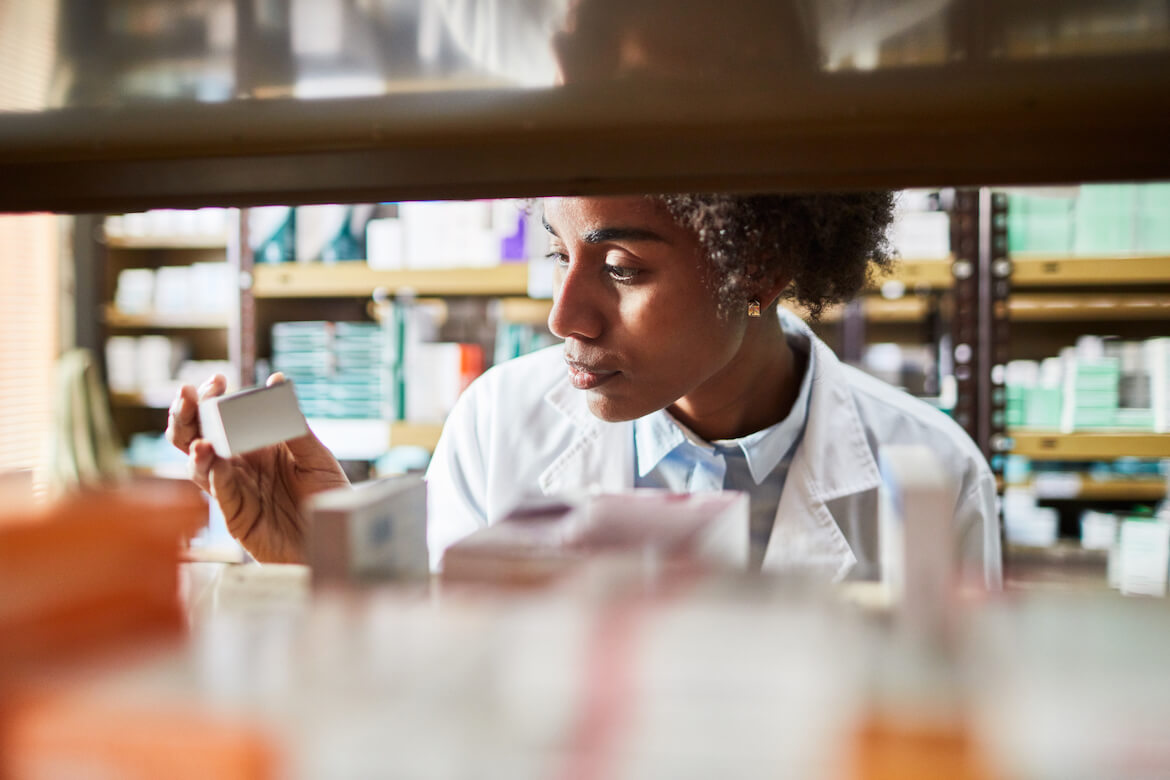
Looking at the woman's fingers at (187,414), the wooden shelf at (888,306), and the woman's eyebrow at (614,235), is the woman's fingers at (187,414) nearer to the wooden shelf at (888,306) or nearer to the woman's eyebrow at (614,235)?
the woman's eyebrow at (614,235)

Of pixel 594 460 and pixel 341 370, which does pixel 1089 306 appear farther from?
pixel 341 370

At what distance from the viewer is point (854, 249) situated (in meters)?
1.23

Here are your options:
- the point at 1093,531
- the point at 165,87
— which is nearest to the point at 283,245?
the point at 165,87

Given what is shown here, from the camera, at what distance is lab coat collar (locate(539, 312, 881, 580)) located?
1117 millimetres

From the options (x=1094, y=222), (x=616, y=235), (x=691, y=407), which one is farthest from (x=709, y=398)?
(x=1094, y=222)

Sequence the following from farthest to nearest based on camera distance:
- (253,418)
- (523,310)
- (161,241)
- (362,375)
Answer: (161,241)
(523,310)
(362,375)
(253,418)

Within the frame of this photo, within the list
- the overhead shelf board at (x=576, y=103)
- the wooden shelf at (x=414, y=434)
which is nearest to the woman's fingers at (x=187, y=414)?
the overhead shelf board at (x=576, y=103)

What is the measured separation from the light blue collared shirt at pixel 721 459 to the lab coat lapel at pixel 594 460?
22mm

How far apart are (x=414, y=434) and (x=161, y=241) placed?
154 cm

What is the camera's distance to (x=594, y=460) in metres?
1.28

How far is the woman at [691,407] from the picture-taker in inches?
38.0

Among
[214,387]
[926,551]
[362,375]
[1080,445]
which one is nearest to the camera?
[926,551]

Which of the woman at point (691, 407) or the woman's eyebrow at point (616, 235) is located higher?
the woman's eyebrow at point (616, 235)

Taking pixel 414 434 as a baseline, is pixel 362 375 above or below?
Answer: above
